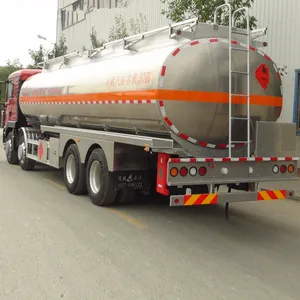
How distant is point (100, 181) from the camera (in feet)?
26.4

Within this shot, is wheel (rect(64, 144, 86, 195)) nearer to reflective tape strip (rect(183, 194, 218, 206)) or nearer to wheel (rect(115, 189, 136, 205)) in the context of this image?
wheel (rect(115, 189, 136, 205))

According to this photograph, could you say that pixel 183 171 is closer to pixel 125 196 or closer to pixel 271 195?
pixel 271 195

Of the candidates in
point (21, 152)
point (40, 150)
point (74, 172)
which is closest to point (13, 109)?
point (21, 152)

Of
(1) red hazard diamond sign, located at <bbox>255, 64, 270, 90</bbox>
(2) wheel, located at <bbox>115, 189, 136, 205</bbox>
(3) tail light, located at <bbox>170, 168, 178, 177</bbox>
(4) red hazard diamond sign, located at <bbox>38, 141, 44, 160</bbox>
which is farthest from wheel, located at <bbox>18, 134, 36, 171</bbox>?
(1) red hazard diamond sign, located at <bbox>255, 64, 270, 90</bbox>

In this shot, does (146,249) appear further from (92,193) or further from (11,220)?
(92,193)

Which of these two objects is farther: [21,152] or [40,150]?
[21,152]

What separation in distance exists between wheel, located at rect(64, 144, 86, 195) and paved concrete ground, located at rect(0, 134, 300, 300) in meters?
0.40

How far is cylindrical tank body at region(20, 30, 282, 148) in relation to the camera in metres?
6.39

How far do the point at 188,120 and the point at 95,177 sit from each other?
105 inches

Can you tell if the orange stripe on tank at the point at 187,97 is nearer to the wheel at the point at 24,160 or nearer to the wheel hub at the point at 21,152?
the wheel at the point at 24,160

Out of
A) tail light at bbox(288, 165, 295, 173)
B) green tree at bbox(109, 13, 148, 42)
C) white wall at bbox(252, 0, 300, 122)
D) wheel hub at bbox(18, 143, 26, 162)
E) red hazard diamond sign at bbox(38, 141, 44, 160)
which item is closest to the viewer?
tail light at bbox(288, 165, 295, 173)

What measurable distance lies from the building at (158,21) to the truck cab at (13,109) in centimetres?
719

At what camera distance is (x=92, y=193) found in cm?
837

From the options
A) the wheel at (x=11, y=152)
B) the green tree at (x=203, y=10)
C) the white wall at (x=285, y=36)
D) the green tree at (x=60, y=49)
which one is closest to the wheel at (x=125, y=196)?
the green tree at (x=203, y=10)
